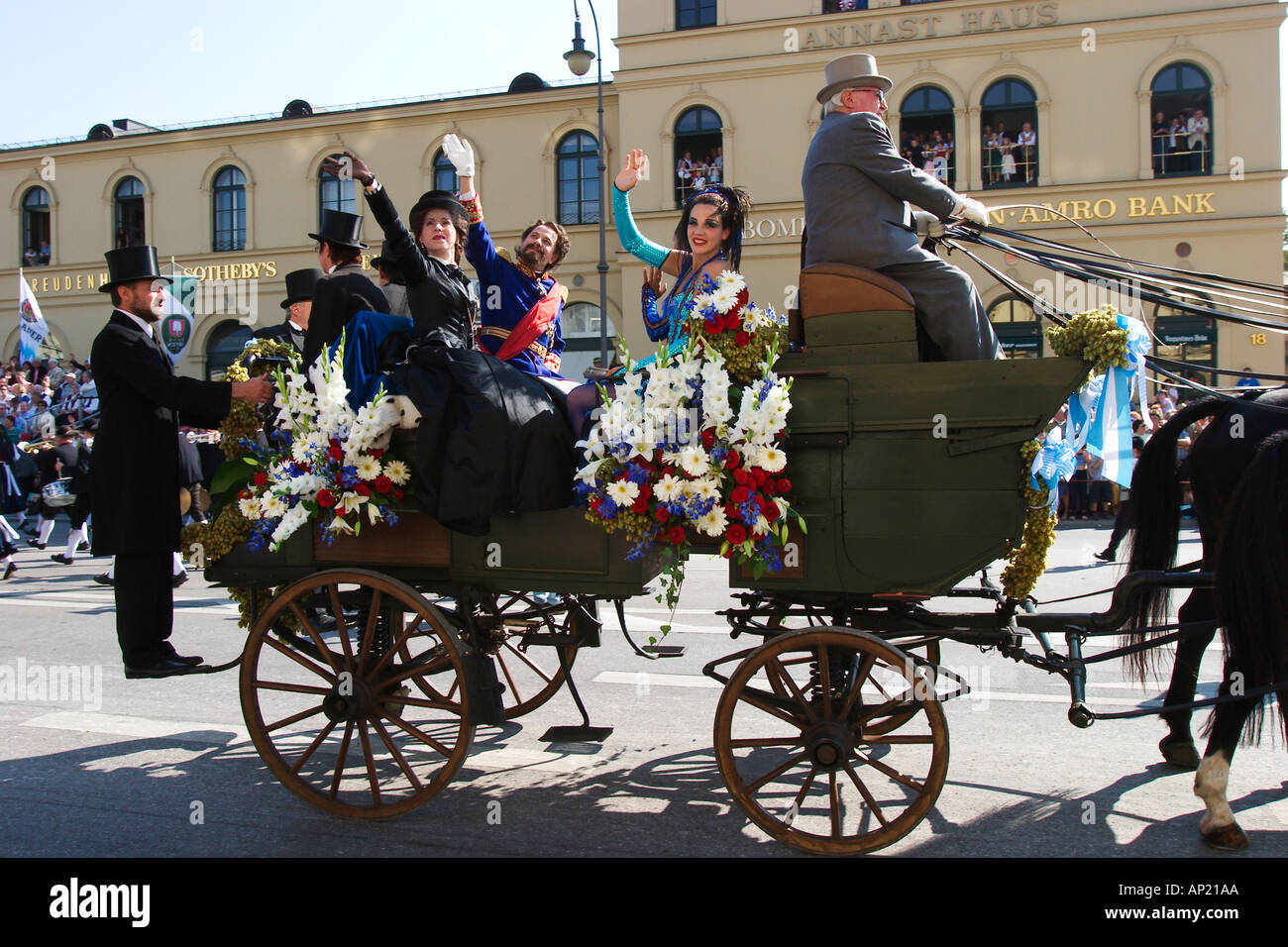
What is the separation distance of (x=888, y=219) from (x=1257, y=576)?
6.12 ft

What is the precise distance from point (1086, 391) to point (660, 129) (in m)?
21.9

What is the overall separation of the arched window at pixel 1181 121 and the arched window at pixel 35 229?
95.6 ft

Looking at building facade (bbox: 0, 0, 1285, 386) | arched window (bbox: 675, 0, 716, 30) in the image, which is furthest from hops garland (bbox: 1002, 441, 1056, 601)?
arched window (bbox: 675, 0, 716, 30)

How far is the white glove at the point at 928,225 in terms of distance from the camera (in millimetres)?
4227

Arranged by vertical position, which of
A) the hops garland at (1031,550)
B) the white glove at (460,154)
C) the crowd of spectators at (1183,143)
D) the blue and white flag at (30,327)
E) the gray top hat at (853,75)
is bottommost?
the hops garland at (1031,550)

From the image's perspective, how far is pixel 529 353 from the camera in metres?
5.14

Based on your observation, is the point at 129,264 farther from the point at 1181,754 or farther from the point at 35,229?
the point at 35,229

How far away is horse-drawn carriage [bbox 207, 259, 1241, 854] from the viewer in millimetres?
3623

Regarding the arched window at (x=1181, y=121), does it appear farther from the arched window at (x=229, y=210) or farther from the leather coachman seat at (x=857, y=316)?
the arched window at (x=229, y=210)

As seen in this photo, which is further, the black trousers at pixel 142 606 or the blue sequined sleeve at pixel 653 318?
the blue sequined sleeve at pixel 653 318

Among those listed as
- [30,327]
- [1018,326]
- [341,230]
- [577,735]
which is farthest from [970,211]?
[30,327]

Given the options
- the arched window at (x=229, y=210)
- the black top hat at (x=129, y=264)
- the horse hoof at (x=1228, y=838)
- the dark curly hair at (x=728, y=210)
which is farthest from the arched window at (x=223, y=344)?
the horse hoof at (x=1228, y=838)
